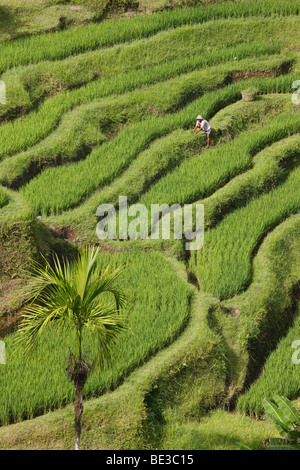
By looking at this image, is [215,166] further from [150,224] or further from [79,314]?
[79,314]

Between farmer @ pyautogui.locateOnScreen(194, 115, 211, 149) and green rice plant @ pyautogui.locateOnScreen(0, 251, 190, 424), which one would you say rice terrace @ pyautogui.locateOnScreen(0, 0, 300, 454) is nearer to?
green rice plant @ pyautogui.locateOnScreen(0, 251, 190, 424)

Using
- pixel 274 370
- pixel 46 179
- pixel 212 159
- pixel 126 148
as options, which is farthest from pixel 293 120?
pixel 274 370

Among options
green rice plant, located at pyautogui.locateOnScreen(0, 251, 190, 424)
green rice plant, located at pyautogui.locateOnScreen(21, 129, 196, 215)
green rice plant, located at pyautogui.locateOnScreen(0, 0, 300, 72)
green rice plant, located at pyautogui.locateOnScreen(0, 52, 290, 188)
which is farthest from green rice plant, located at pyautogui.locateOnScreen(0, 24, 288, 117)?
green rice plant, located at pyautogui.locateOnScreen(0, 251, 190, 424)

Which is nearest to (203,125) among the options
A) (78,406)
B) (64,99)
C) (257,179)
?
(257,179)

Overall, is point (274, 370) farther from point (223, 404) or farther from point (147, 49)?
point (147, 49)

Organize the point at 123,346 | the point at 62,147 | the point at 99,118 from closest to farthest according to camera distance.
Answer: the point at 123,346, the point at 62,147, the point at 99,118

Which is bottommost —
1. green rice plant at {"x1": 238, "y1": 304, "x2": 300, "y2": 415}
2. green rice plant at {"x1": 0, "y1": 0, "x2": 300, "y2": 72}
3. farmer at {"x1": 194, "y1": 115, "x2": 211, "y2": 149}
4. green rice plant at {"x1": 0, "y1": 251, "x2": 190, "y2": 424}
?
green rice plant at {"x1": 238, "y1": 304, "x2": 300, "y2": 415}
